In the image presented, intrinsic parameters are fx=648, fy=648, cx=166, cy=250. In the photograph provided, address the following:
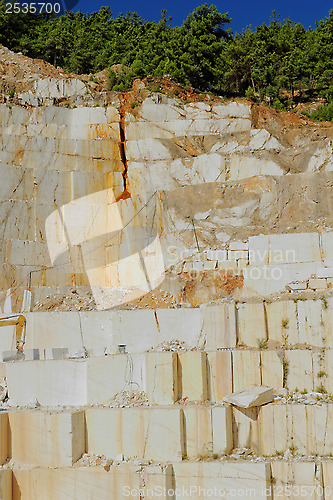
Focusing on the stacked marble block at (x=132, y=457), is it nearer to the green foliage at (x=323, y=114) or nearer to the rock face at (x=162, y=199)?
the rock face at (x=162, y=199)

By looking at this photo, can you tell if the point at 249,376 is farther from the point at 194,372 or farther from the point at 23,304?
the point at 23,304

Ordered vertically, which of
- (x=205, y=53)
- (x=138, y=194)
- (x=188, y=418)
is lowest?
(x=188, y=418)

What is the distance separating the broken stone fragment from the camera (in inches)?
475

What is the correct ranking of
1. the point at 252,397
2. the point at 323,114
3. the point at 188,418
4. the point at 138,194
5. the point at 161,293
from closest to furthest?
the point at 252,397 < the point at 188,418 < the point at 161,293 < the point at 138,194 < the point at 323,114

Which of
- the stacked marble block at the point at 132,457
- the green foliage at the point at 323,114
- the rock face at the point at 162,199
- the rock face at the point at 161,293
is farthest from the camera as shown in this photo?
the green foliage at the point at 323,114

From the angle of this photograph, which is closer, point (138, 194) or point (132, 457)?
point (132, 457)

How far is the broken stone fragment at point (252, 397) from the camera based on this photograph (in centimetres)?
1205

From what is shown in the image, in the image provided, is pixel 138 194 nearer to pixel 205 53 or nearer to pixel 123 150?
pixel 123 150

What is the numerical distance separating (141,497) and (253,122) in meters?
13.2

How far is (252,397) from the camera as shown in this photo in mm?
12094


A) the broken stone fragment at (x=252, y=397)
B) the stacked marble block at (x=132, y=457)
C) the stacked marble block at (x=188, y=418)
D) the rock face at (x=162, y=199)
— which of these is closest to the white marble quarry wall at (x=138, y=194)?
the rock face at (x=162, y=199)

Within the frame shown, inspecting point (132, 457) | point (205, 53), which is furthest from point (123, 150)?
point (132, 457)

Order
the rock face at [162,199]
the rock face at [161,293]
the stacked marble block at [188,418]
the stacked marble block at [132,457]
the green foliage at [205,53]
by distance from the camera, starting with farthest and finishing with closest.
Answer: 1. the green foliage at [205,53]
2. the rock face at [162,199]
3. the rock face at [161,293]
4. the stacked marble block at [188,418]
5. the stacked marble block at [132,457]

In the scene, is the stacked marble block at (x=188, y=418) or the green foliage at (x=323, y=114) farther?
the green foliage at (x=323, y=114)
